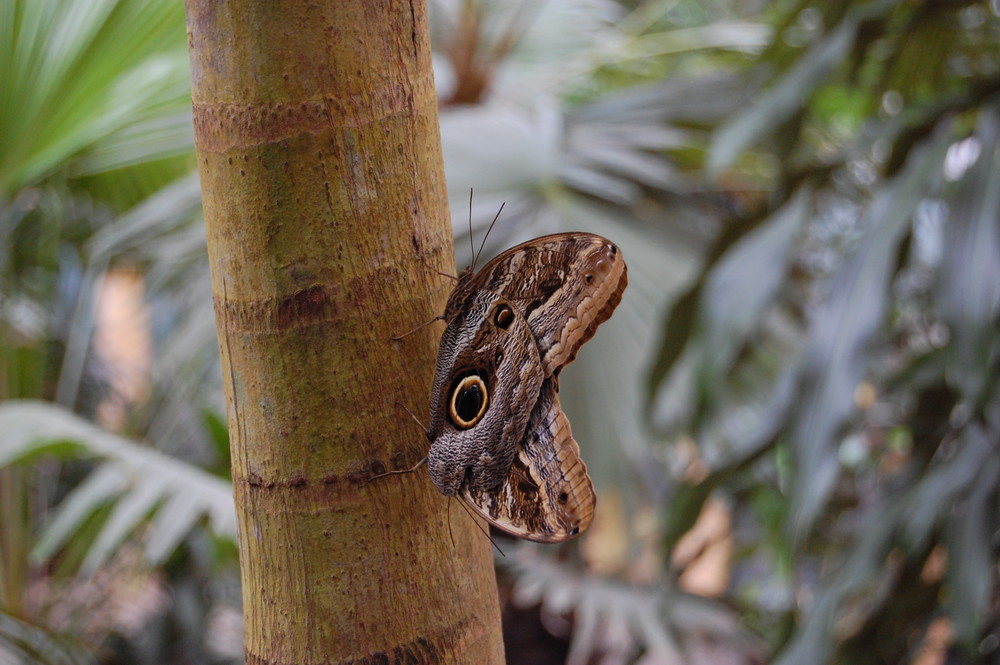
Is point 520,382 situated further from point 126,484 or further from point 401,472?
point 126,484

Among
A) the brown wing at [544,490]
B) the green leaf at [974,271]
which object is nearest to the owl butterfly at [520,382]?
the brown wing at [544,490]

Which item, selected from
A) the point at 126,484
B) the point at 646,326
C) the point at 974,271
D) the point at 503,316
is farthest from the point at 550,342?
the point at 646,326

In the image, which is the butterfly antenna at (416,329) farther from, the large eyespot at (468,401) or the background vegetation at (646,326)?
the background vegetation at (646,326)

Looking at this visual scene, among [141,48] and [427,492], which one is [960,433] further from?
[141,48]

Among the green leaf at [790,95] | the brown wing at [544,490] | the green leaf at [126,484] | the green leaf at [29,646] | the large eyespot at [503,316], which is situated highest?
the green leaf at [790,95]

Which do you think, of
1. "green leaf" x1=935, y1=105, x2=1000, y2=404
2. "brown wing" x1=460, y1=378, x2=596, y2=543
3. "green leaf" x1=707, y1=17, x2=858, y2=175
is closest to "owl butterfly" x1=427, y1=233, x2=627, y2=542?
"brown wing" x1=460, y1=378, x2=596, y2=543
